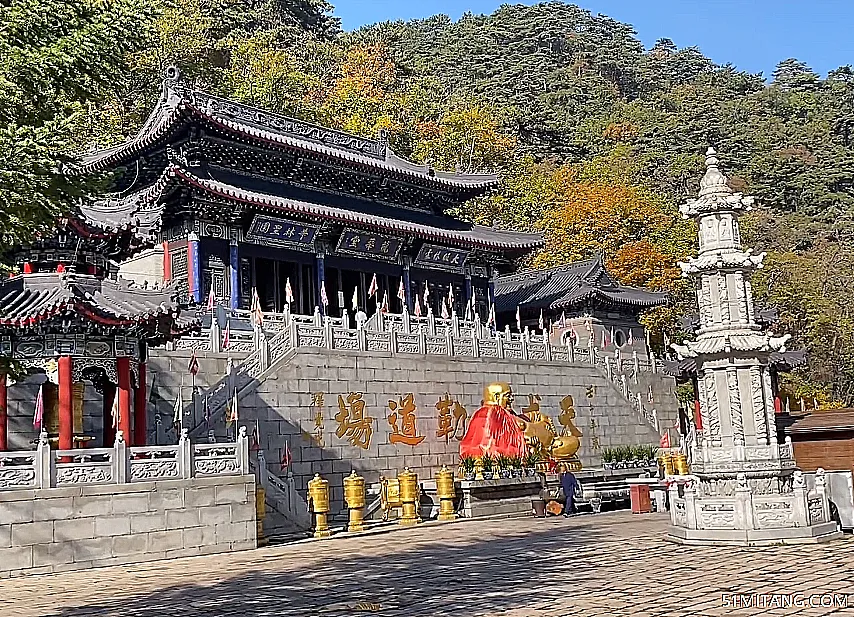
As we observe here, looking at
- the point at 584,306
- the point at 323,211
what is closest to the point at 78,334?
the point at 323,211

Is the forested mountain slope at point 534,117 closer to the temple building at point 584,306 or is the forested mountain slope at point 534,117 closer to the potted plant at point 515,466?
the temple building at point 584,306

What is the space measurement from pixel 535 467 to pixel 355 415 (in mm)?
4525

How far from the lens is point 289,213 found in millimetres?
26094

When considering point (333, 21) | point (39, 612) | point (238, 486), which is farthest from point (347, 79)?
point (39, 612)

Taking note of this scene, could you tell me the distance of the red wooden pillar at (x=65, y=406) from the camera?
14.7 metres

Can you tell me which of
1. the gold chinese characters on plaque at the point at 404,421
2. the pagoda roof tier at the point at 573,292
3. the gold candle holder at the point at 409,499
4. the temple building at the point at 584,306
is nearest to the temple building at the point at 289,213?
the pagoda roof tier at the point at 573,292

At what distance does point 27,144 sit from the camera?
7629mm

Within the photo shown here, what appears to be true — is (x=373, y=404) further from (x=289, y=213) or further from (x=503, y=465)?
(x=289, y=213)

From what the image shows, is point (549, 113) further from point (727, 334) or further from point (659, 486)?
point (727, 334)

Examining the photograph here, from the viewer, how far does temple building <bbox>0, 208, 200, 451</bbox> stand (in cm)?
1474

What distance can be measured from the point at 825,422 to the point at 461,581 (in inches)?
402

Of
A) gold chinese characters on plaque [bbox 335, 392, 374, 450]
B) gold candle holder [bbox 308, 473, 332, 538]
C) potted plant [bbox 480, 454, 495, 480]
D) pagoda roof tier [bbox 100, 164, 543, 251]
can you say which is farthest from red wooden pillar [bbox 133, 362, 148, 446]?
potted plant [bbox 480, 454, 495, 480]

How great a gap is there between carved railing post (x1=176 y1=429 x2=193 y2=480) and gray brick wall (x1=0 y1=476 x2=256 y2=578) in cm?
15

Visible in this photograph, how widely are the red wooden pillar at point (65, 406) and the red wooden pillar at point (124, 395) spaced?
833mm
